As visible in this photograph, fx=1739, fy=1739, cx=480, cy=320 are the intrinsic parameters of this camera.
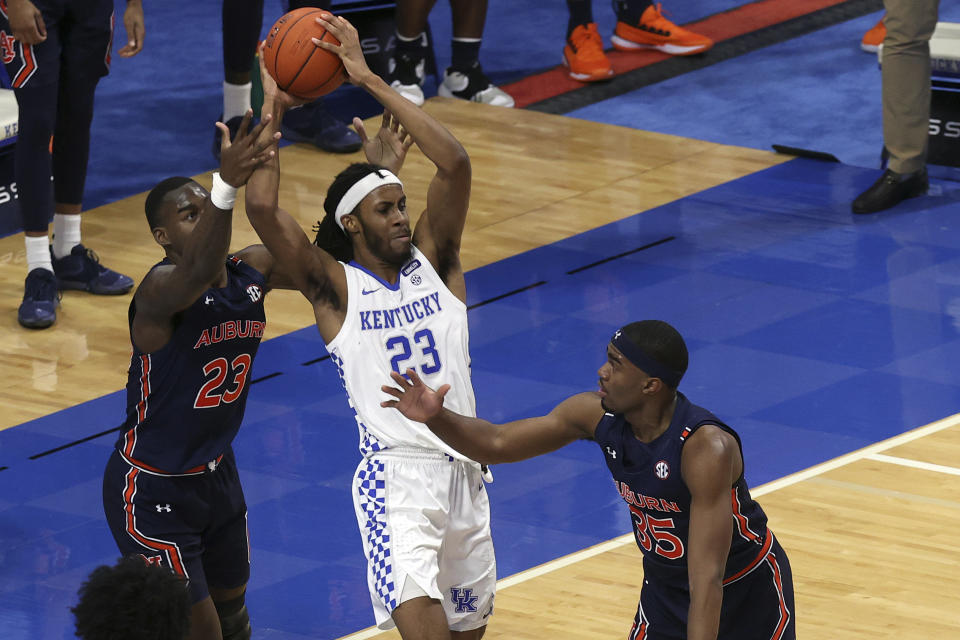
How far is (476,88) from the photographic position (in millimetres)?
12281

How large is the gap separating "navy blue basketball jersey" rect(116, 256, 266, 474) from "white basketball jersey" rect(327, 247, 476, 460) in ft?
0.98

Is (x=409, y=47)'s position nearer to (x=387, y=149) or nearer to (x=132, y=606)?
(x=387, y=149)

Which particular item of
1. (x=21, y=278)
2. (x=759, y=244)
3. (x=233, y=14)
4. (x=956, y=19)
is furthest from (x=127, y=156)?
(x=956, y=19)

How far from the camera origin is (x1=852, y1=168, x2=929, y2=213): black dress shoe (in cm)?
1008

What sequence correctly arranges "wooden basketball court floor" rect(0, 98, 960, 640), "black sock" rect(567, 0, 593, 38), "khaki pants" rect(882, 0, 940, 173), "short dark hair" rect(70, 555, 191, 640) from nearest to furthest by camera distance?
"short dark hair" rect(70, 555, 191, 640) → "wooden basketball court floor" rect(0, 98, 960, 640) → "khaki pants" rect(882, 0, 940, 173) → "black sock" rect(567, 0, 593, 38)

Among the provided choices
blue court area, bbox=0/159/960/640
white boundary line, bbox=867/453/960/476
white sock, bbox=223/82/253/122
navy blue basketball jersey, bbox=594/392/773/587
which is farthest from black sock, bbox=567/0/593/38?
navy blue basketball jersey, bbox=594/392/773/587

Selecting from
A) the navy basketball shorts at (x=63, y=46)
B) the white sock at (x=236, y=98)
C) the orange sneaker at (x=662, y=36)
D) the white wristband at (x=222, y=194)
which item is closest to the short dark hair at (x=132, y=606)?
the white wristband at (x=222, y=194)

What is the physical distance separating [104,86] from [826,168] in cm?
554

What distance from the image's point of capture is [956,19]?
13320 millimetres

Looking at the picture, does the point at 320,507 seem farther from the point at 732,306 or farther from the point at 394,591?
the point at 732,306

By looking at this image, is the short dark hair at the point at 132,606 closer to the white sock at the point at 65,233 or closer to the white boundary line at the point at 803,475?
the white boundary line at the point at 803,475

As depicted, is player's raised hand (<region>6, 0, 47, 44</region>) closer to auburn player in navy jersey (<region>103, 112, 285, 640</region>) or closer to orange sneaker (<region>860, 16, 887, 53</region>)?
auburn player in navy jersey (<region>103, 112, 285, 640</region>)

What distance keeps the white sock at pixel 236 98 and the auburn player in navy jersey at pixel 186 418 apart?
5.75m

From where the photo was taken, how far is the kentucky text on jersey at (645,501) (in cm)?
461
